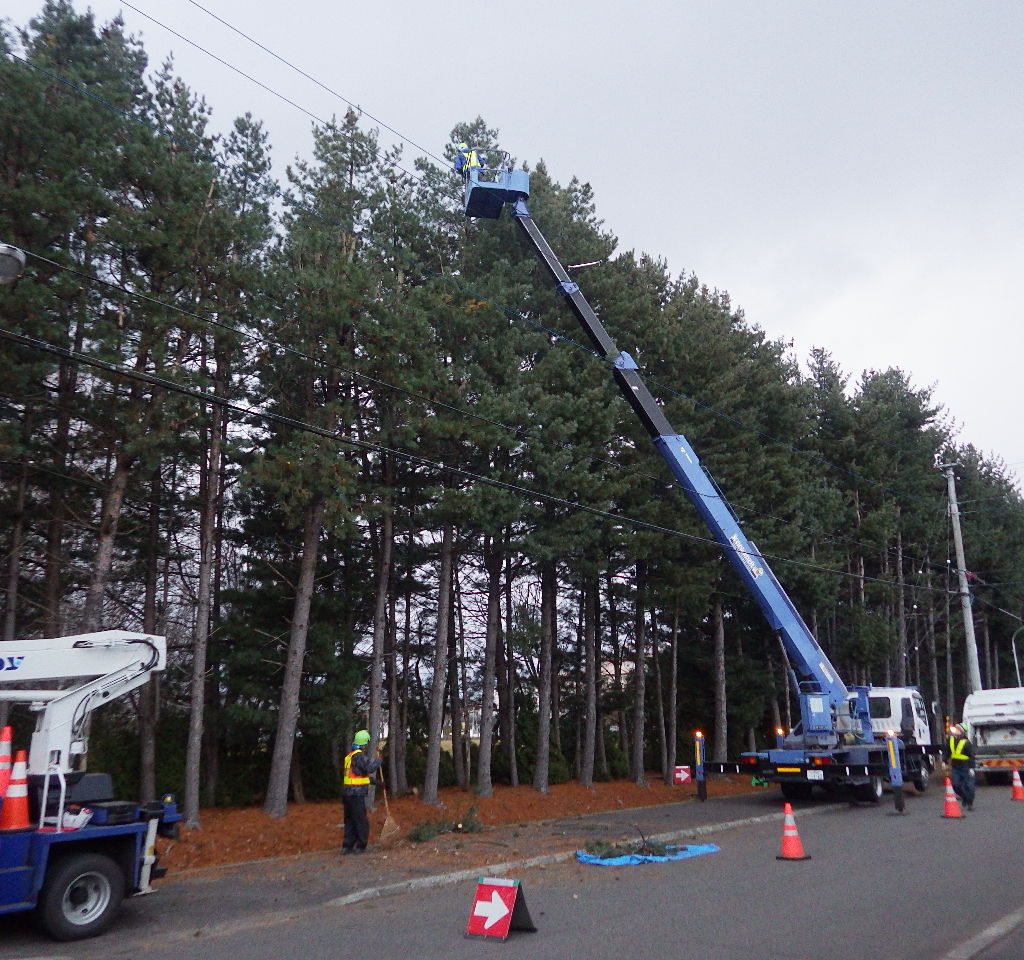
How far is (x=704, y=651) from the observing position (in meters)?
33.8

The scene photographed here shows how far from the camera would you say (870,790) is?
2130 cm

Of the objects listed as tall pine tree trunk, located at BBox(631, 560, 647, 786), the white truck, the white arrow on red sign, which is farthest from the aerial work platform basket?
the white truck

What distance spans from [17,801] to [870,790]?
59.8 ft

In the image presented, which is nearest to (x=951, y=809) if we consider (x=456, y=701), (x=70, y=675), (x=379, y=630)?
(x=379, y=630)

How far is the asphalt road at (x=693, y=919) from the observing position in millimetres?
8219

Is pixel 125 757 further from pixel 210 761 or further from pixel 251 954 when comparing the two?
pixel 251 954

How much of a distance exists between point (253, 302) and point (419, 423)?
393 centimetres

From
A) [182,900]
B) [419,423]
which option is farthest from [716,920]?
[419,423]

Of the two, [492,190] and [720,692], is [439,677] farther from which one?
[720,692]

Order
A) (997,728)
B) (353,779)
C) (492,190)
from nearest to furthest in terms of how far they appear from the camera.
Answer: (353,779) → (492,190) → (997,728)

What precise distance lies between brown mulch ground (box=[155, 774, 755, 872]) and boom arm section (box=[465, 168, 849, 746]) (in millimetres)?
5559

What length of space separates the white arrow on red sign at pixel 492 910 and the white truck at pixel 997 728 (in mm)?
22792

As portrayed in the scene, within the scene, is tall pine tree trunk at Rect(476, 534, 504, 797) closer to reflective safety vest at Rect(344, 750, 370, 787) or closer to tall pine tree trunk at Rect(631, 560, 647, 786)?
tall pine tree trunk at Rect(631, 560, 647, 786)

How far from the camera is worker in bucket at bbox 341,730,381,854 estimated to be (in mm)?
13898
